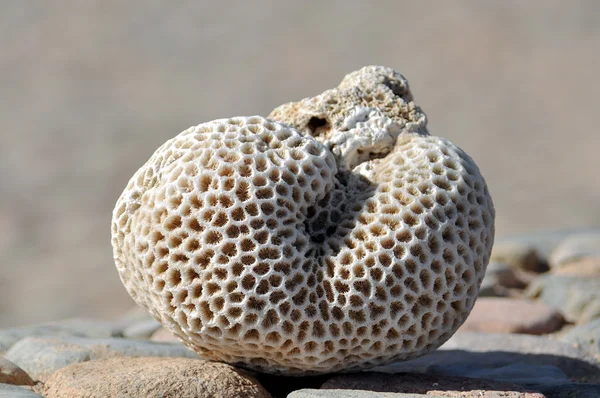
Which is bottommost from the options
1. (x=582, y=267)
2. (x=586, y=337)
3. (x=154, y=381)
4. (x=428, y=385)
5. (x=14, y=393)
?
(x=14, y=393)

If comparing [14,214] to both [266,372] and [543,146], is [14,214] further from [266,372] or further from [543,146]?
[266,372]

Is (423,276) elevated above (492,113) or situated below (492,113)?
below

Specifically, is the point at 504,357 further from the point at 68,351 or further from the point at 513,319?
the point at 68,351

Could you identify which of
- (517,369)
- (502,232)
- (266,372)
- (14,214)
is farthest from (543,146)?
(266,372)

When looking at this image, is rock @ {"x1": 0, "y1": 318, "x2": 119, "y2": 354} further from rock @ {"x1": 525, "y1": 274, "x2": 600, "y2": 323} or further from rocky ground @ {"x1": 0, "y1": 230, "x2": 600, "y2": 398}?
rock @ {"x1": 525, "y1": 274, "x2": 600, "y2": 323}

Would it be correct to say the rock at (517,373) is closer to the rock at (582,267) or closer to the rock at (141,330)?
the rock at (141,330)

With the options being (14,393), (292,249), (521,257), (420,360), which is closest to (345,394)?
(292,249)
